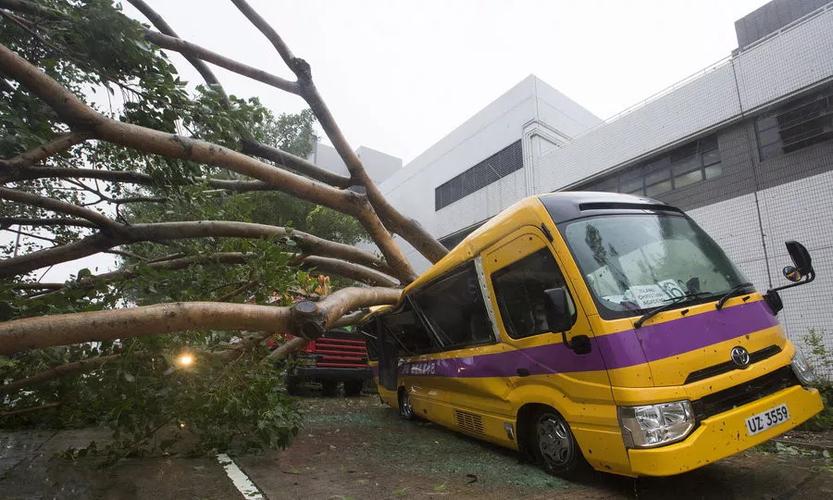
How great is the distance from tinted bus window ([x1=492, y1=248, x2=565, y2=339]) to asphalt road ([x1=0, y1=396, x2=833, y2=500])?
1.30 m

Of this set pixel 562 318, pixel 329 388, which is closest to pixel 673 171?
pixel 562 318

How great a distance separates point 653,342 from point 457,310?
2.55 m

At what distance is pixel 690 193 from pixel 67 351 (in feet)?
37.8

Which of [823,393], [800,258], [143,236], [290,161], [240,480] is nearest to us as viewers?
[800,258]

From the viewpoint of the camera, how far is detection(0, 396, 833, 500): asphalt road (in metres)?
3.47

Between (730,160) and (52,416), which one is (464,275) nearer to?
(52,416)

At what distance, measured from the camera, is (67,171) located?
20.0 feet

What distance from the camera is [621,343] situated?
309 cm

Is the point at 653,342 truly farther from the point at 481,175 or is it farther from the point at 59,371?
the point at 481,175

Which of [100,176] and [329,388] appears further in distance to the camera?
[329,388]

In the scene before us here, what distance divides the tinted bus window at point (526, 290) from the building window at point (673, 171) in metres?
8.20

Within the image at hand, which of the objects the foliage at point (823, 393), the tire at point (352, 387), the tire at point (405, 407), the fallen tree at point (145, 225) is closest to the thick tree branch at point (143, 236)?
the fallen tree at point (145, 225)

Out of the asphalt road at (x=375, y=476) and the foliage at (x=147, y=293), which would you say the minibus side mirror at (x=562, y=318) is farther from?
the foliage at (x=147, y=293)

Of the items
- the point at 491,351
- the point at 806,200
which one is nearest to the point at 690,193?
the point at 806,200
